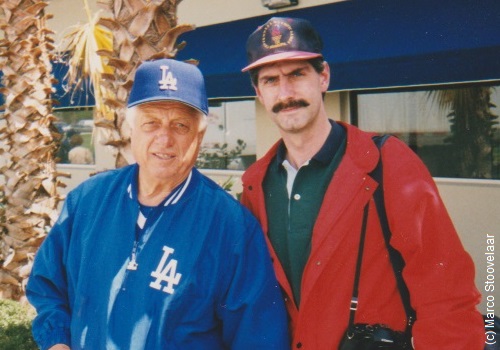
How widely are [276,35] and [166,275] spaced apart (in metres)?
1.06

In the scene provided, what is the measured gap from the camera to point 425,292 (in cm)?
197

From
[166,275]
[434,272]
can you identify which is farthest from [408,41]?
[166,275]

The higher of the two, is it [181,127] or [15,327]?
[181,127]

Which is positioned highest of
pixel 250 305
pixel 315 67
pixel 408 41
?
pixel 408 41

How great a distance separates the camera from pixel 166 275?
2061 millimetres

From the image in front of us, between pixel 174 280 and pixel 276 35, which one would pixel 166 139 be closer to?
pixel 174 280

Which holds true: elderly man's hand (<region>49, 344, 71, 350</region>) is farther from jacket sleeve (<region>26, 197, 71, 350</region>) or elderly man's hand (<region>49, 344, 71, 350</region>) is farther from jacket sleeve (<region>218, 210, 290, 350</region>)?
jacket sleeve (<region>218, 210, 290, 350</region>)

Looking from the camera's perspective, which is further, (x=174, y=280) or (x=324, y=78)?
(x=324, y=78)

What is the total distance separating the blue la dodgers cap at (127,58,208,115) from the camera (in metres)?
2.16

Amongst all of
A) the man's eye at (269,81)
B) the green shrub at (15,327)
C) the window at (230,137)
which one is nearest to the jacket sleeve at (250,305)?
the man's eye at (269,81)

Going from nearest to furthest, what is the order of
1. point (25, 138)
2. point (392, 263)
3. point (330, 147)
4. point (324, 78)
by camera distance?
point (392, 263) → point (330, 147) → point (324, 78) → point (25, 138)

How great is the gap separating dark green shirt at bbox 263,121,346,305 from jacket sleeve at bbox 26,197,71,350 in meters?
0.85

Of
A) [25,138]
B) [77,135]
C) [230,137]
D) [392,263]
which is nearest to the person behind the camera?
[392,263]

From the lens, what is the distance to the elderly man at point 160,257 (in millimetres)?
2059
